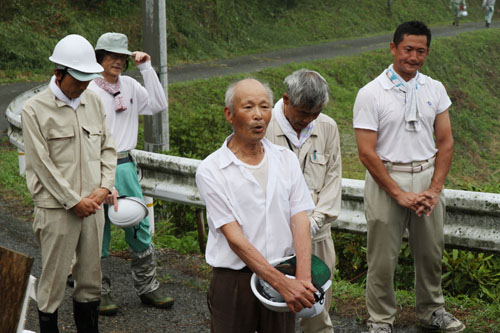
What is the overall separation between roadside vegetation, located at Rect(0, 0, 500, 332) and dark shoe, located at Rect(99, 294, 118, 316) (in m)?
1.31

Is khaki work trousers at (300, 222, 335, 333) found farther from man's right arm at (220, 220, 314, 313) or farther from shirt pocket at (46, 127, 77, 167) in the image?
shirt pocket at (46, 127, 77, 167)

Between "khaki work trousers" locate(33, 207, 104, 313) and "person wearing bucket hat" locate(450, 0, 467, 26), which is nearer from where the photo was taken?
"khaki work trousers" locate(33, 207, 104, 313)

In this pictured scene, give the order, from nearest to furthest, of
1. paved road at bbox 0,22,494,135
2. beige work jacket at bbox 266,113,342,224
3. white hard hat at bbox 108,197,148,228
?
beige work jacket at bbox 266,113,342,224
white hard hat at bbox 108,197,148,228
paved road at bbox 0,22,494,135

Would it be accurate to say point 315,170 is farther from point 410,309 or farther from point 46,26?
point 46,26

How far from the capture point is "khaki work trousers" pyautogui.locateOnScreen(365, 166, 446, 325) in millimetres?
4715

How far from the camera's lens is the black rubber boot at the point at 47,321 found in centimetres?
435

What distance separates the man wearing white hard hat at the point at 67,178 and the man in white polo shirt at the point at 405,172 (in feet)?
5.60

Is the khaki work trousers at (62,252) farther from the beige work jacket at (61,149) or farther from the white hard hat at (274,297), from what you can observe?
the white hard hat at (274,297)

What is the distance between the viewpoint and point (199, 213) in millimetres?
6547

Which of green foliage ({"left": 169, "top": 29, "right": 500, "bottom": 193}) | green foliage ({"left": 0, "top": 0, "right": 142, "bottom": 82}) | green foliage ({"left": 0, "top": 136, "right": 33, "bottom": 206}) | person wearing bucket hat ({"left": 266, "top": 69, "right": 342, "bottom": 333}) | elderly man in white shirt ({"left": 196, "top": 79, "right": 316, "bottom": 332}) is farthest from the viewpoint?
green foliage ({"left": 0, "top": 0, "right": 142, "bottom": 82})

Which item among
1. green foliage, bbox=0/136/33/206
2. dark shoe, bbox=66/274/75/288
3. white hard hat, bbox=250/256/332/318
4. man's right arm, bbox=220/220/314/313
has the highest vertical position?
man's right arm, bbox=220/220/314/313

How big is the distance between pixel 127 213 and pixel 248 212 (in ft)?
5.44

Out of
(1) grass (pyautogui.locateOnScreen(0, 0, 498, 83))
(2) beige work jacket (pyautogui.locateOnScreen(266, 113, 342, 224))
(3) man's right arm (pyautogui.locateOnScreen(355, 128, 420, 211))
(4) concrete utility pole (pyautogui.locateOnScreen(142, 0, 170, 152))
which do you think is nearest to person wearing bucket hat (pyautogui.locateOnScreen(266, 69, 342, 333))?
(2) beige work jacket (pyautogui.locateOnScreen(266, 113, 342, 224))

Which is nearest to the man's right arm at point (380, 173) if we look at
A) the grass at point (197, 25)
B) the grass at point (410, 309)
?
the grass at point (410, 309)
